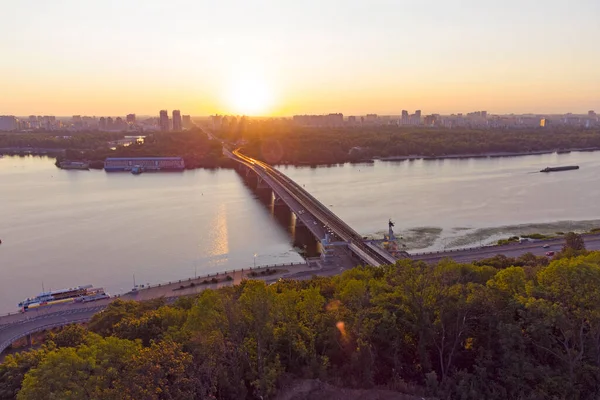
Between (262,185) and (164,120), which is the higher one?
(164,120)

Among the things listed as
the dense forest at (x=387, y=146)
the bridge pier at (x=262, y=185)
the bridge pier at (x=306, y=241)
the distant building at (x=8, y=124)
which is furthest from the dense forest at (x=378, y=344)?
the distant building at (x=8, y=124)

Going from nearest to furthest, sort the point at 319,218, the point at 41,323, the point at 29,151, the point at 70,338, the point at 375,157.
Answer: the point at 70,338 < the point at 41,323 < the point at 319,218 < the point at 375,157 < the point at 29,151

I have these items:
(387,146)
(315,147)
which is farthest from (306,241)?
(387,146)

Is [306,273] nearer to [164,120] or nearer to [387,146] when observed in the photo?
[387,146]

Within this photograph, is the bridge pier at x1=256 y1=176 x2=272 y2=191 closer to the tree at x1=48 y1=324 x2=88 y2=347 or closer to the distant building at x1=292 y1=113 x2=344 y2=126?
the tree at x1=48 y1=324 x2=88 y2=347

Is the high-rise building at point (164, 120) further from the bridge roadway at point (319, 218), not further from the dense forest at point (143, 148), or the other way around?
the bridge roadway at point (319, 218)

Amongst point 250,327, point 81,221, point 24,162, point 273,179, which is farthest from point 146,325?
point 24,162

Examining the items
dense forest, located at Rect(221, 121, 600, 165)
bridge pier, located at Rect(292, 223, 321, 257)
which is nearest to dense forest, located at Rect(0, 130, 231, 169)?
dense forest, located at Rect(221, 121, 600, 165)
